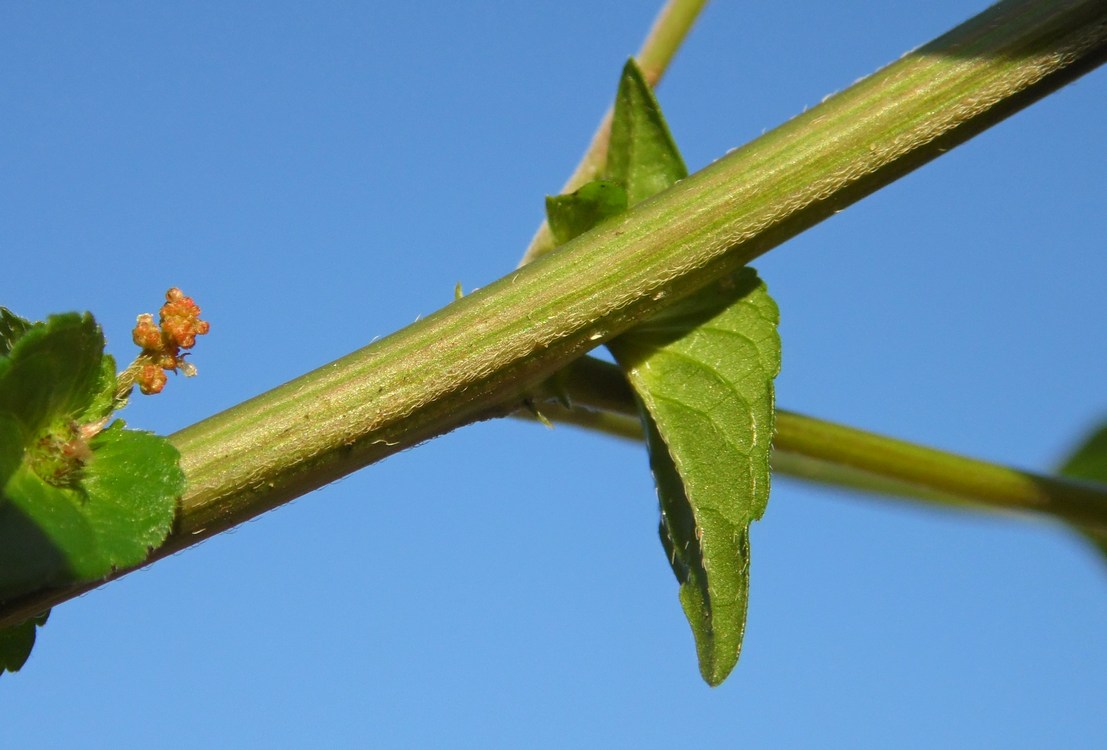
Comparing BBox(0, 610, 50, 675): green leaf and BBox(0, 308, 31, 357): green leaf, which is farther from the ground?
BBox(0, 308, 31, 357): green leaf

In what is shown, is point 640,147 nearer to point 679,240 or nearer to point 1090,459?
point 679,240

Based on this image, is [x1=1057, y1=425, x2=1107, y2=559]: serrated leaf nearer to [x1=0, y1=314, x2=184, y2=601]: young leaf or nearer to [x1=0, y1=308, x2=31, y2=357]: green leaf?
[x1=0, y1=314, x2=184, y2=601]: young leaf

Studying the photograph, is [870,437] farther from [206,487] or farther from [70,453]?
[70,453]

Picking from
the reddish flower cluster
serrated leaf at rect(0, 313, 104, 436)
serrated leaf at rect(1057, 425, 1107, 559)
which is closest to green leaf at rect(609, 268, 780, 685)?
the reddish flower cluster

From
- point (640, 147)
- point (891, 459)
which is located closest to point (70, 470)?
point (640, 147)

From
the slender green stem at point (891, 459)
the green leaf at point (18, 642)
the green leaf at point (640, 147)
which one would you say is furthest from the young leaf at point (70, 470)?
the green leaf at point (640, 147)

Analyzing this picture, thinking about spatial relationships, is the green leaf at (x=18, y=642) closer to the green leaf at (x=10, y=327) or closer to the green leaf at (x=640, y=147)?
the green leaf at (x=10, y=327)
